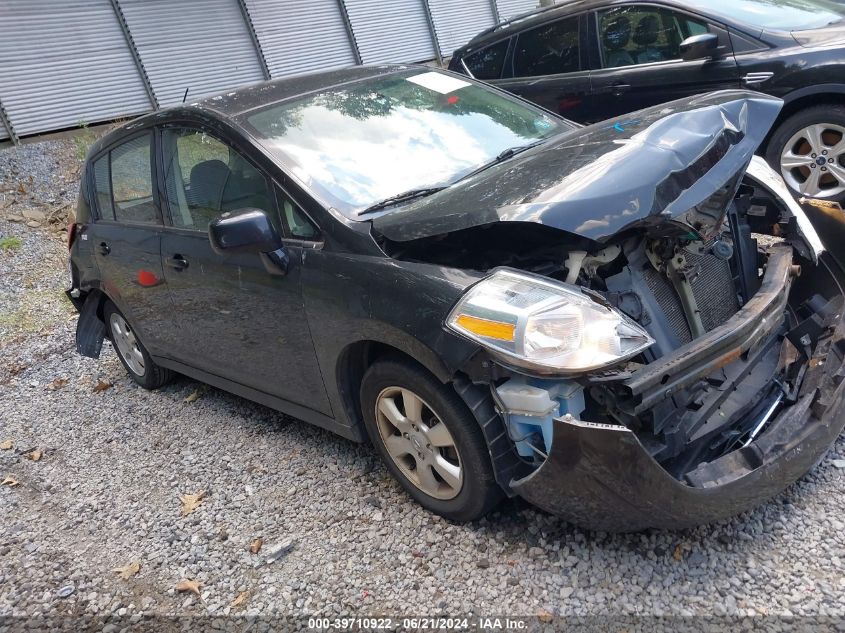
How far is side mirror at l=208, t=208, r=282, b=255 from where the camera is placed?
105 inches

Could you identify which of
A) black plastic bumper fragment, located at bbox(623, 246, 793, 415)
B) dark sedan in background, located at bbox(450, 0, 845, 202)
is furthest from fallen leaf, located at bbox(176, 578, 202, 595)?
dark sedan in background, located at bbox(450, 0, 845, 202)

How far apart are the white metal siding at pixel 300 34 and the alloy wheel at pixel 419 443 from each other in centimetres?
1177

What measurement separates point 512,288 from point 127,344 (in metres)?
3.64

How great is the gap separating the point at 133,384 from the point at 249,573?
282cm

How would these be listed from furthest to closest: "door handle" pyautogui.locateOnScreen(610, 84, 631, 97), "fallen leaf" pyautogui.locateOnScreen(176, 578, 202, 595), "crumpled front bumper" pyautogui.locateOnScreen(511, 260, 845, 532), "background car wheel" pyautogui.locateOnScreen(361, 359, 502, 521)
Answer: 1. "door handle" pyautogui.locateOnScreen(610, 84, 631, 97)
2. "fallen leaf" pyautogui.locateOnScreen(176, 578, 202, 595)
3. "background car wheel" pyautogui.locateOnScreen(361, 359, 502, 521)
4. "crumpled front bumper" pyautogui.locateOnScreen(511, 260, 845, 532)

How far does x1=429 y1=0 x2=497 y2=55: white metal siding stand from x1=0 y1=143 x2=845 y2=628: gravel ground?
13.4 meters

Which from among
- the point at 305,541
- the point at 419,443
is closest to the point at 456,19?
the point at 419,443

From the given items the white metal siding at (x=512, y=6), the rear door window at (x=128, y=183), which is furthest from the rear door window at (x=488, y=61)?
the white metal siding at (x=512, y=6)

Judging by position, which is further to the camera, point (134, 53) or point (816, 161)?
point (134, 53)

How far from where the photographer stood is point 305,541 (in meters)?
2.89

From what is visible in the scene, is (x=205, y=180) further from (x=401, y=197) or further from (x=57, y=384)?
(x=57, y=384)

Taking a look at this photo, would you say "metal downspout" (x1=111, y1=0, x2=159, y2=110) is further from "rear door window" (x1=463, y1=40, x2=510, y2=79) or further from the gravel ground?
the gravel ground

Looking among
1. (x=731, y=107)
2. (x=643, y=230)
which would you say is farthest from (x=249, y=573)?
(x=731, y=107)

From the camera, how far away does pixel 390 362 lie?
8.66 ft
